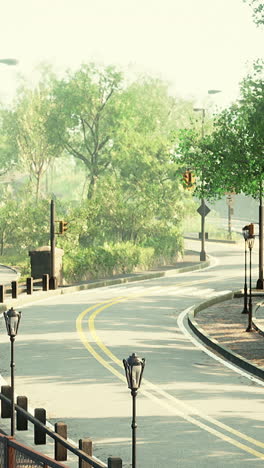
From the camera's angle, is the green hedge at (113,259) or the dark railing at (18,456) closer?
the dark railing at (18,456)

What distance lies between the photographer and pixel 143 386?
1917 cm

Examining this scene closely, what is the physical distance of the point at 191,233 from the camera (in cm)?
8800

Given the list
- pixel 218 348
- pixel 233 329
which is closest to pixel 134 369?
pixel 218 348

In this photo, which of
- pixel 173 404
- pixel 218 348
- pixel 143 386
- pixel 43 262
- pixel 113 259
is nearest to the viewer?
pixel 173 404

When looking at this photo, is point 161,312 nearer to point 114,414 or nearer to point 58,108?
point 114,414

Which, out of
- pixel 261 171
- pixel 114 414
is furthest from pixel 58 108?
pixel 114 414

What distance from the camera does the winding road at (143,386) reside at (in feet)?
46.3

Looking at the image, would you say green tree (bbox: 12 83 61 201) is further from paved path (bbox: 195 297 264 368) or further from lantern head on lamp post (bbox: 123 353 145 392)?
lantern head on lamp post (bbox: 123 353 145 392)

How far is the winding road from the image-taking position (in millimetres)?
14125

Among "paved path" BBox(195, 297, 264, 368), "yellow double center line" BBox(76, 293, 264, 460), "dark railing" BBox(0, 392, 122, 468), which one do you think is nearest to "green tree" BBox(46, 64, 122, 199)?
"paved path" BBox(195, 297, 264, 368)

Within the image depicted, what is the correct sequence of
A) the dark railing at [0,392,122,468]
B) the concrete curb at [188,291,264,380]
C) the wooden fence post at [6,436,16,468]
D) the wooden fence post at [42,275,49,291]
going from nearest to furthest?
the dark railing at [0,392,122,468], the wooden fence post at [6,436,16,468], the concrete curb at [188,291,264,380], the wooden fence post at [42,275,49,291]

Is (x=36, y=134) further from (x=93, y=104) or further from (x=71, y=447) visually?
(x=71, y=447)

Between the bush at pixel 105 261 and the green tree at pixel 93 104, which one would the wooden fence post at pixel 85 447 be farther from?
the green tree at pixel 93 104

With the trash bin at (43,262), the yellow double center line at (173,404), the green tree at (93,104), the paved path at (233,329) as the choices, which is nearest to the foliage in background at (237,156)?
the paved path at (233,329)
